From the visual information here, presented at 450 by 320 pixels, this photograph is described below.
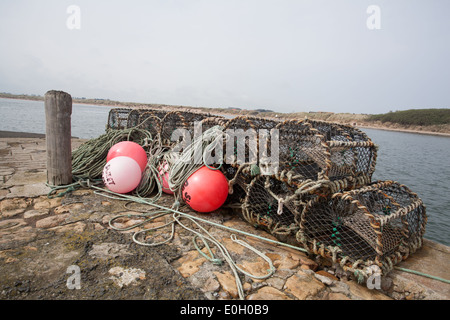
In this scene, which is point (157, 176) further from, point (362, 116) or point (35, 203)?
point (362, 116)

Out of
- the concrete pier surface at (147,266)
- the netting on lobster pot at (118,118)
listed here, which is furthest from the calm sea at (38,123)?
the concrete pier surface at (147,266)

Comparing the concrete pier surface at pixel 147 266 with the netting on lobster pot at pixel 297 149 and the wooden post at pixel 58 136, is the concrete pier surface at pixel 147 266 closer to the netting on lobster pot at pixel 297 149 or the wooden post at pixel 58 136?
the wooden post at pixel 58 136

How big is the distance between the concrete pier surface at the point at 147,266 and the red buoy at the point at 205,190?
0.24 m

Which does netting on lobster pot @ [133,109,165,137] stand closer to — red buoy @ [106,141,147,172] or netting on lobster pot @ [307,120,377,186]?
red buoy @ [106,141,147,172]

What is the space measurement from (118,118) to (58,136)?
7.67 feet

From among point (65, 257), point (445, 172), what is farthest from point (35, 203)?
point (445, 172)

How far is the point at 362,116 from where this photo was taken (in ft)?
160

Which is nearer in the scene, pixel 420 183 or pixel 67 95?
pixel 67 95

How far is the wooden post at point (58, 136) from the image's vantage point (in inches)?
137

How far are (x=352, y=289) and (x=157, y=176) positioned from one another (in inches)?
113

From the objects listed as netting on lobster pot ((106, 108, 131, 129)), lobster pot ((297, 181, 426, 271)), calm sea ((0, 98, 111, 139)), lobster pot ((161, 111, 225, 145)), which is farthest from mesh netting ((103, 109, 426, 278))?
calm sea ((0, 98, 111, 139))

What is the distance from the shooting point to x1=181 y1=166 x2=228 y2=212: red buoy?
10.3 feet

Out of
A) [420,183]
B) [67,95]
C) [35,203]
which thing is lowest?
[420,183]
